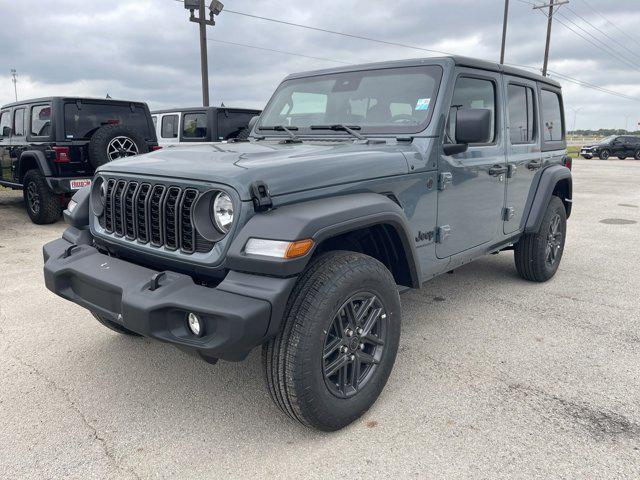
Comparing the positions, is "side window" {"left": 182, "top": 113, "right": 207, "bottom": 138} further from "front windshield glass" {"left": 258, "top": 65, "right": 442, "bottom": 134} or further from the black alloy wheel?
the black alloy wheel

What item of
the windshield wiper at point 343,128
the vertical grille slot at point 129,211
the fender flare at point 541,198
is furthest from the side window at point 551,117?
the vertical grille slot at point 129,211

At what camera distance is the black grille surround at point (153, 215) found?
2.41m

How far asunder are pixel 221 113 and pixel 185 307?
8501mm

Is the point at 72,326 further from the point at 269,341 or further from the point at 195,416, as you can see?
the point at 269,341

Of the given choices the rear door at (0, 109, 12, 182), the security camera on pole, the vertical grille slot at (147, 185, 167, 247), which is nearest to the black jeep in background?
the rear door at (0, 109, 12, 182)

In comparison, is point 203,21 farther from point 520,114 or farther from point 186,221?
point 186,221

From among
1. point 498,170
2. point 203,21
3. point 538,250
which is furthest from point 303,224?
point 203,21

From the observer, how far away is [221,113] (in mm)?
10023

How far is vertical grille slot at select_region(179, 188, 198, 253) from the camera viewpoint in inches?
94.4

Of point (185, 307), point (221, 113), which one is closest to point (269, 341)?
point (185, 307)

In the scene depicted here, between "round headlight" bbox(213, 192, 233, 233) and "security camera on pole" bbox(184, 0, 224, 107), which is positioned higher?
"security camera on pole" bbox(184, 0, 224, 107)

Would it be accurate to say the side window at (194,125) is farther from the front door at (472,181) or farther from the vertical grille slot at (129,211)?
the vertical grille slot at (129,211)

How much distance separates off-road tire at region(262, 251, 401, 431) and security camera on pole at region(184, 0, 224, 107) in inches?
524

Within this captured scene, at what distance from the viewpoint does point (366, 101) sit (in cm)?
351
